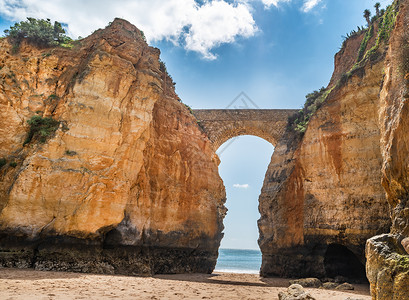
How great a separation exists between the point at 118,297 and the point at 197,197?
10.2 m

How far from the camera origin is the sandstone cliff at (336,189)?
1299 cm

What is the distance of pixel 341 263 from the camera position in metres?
14.6

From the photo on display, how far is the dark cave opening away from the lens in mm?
14258

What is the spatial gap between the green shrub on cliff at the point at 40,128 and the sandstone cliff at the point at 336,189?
1134cm

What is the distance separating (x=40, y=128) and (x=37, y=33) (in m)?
4.57

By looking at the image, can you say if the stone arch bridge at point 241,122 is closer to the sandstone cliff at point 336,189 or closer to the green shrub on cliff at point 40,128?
the sandstone cliff at point 336,189

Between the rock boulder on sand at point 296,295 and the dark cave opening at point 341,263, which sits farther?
the dark cave opening at point 341,263

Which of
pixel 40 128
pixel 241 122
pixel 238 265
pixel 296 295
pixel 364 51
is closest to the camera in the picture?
pixel 296 295

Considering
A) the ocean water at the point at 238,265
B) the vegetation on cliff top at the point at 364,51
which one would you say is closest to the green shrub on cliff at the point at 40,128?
the vegetation on cliff top at the point at 364,51

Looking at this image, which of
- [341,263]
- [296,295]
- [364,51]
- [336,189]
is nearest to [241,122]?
[364,51]

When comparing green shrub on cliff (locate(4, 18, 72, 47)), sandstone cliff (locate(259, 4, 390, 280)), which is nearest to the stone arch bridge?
sandstone cliff (locate(259, 4, 390, 280))

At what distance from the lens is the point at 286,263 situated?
1625 centimetres

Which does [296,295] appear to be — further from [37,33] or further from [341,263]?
[37,33]

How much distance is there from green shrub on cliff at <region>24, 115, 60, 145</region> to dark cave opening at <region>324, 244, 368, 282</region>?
41.1 ft
